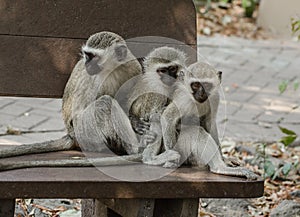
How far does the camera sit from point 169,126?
326 cm

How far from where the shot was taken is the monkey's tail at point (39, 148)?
3.28 meters

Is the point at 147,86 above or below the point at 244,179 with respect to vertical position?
above

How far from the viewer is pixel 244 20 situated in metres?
11.3

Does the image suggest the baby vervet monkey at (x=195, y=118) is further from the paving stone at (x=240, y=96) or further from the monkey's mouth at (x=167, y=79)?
the paving stone at (x=240, y=96)

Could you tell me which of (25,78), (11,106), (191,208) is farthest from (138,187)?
(11,106)

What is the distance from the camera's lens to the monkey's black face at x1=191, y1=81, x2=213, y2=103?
3252 mm

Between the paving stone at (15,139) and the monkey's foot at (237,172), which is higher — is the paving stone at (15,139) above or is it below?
below

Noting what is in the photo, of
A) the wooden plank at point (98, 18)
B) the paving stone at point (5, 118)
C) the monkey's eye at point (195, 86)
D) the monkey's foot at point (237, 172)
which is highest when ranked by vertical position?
the wooden plank at point (98, 18)

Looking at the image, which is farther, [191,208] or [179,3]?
[179,3]

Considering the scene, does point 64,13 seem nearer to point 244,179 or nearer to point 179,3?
point 179,3

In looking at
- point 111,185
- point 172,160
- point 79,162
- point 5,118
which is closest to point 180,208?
point 172,160

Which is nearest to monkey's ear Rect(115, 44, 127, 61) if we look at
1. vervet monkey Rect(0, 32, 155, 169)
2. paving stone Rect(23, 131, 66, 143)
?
vervet monkey Rect(0, 32, 155, 169)

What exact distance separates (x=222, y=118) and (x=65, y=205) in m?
2.48

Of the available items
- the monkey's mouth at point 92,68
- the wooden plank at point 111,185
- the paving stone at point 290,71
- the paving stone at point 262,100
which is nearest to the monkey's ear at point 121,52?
the monkey's mouth at point 92,68
